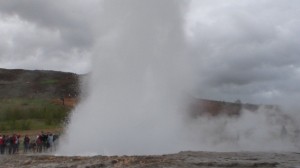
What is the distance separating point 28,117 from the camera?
1874 inches

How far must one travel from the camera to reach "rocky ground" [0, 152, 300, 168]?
14781mm

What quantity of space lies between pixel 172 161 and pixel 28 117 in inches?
1353

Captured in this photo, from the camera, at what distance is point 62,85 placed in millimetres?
88875

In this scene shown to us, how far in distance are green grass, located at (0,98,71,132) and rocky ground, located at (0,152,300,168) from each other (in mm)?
26018

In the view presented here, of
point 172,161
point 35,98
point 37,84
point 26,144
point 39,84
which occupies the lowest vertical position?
point 172,161

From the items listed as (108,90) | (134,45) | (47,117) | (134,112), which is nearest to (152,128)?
(134,112)

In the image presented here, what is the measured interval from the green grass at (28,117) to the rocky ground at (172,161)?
Answer: 85.4 feet

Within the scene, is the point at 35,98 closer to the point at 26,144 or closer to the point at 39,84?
the point at 39,84

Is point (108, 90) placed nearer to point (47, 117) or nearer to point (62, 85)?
point (47, 117)

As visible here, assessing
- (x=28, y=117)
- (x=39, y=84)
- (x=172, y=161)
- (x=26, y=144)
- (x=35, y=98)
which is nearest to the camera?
(x=172, y=161)

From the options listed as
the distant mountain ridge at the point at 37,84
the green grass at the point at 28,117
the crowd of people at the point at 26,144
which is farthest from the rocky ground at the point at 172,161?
the distant mountain ridge at the point at 37,84

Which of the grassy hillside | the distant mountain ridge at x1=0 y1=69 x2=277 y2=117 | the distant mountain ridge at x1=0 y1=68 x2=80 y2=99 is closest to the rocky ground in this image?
the grassy hillside

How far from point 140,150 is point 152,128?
6.41 ft

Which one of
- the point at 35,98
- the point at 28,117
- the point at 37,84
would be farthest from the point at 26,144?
the point at 37,84
